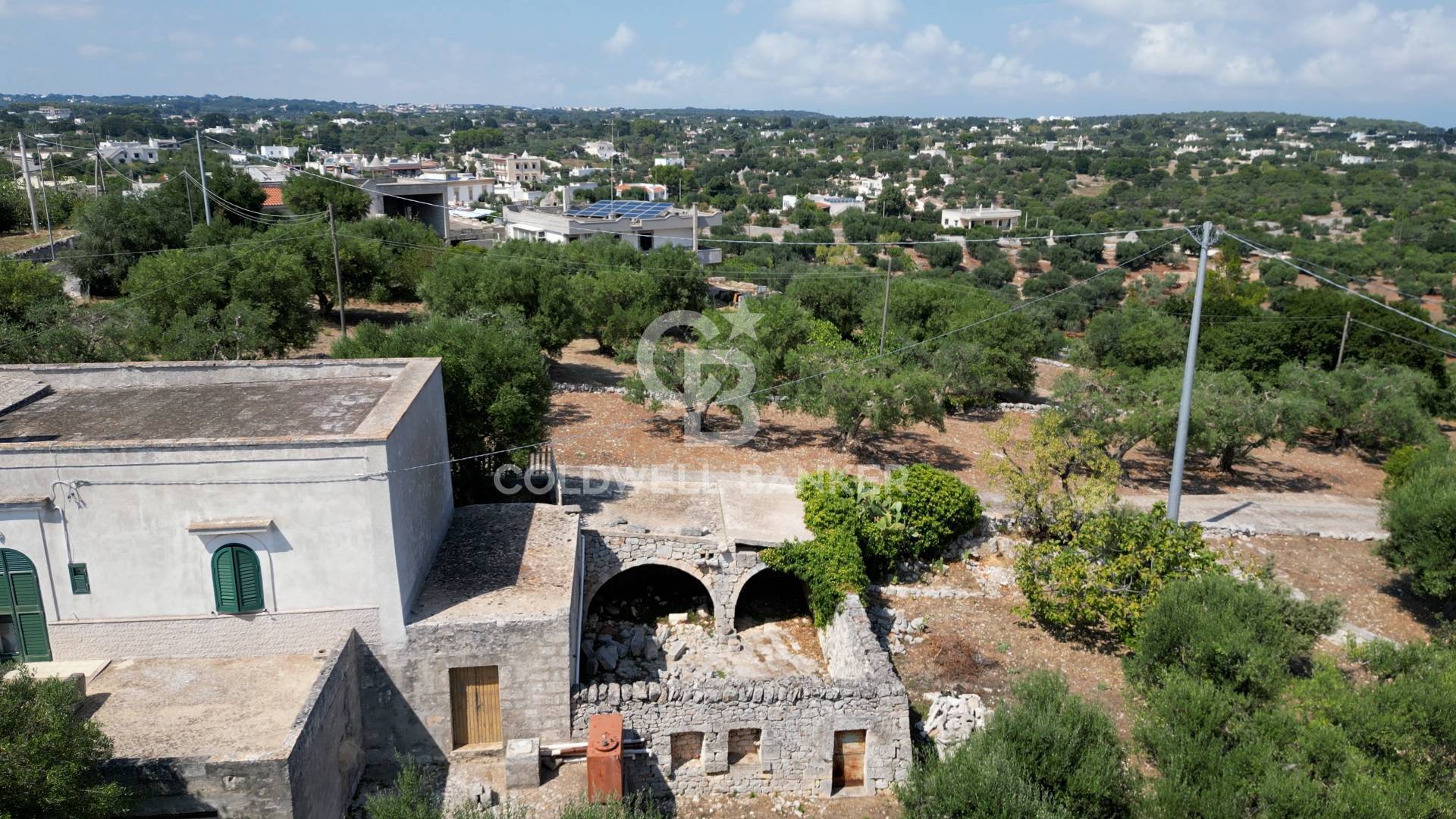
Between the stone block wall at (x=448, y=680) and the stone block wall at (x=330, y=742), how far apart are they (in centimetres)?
31

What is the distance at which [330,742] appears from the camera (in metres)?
11.1

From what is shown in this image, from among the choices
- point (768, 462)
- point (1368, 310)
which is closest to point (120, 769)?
point (768, 462)

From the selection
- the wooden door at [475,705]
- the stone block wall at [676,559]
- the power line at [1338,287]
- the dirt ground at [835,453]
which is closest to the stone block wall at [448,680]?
the wooden door at [475,705]

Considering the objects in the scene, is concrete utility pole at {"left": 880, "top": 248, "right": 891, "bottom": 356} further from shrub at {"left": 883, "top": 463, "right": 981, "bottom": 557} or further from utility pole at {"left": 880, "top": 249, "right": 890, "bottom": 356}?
shrub at {"left": 883, "top": 463, "right": 981, "bottom": 557}

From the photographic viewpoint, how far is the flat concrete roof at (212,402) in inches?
488

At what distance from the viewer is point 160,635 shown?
1188cm

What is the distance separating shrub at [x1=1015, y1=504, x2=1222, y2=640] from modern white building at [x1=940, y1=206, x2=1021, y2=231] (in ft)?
257

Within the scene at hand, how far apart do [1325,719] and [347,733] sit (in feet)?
40.7

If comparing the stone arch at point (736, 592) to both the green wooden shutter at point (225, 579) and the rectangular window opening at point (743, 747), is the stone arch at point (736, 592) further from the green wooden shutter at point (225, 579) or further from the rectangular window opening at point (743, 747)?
the green wooden shutter at point (225, 579)

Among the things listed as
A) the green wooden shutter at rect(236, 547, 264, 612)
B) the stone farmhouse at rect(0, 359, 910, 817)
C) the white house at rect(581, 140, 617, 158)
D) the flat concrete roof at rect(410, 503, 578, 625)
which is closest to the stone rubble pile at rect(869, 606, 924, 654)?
the stone farmhouse at rect(0, 359, 910, 817)

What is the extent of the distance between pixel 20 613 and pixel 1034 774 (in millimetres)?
13154

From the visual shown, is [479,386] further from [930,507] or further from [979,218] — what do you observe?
[979,218]

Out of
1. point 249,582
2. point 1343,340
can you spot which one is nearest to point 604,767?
point 249,582

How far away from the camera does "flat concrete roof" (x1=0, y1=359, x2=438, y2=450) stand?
1241cm
